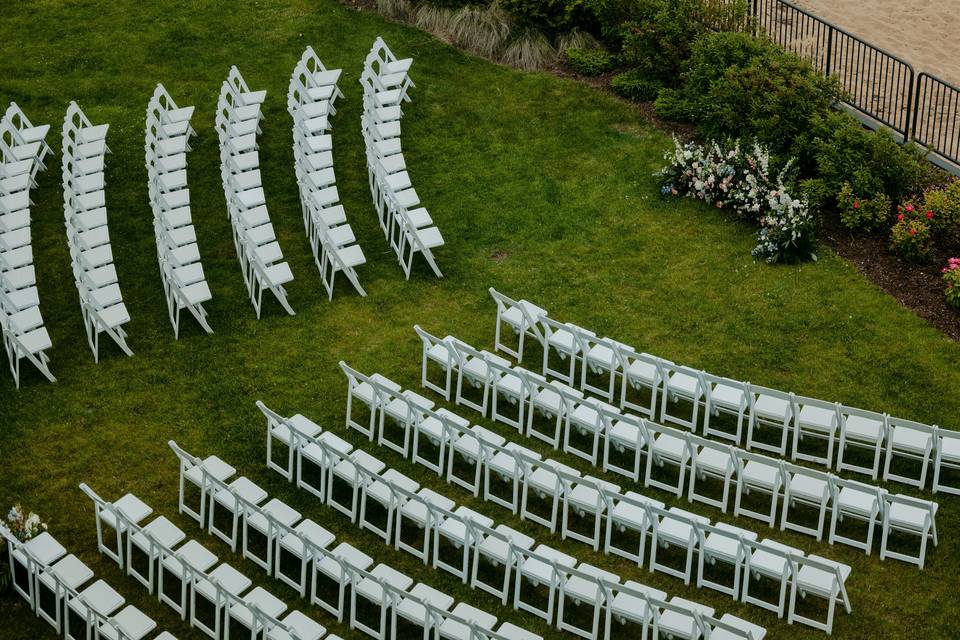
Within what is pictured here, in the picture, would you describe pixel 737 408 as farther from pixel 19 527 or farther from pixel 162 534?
pixel 19 527

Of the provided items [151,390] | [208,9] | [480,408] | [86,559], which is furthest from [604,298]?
[208,9]

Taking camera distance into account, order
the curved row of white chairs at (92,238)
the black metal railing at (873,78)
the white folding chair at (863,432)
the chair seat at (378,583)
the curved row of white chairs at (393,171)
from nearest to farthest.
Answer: the chair seat at (378,583)
the white folding chair at (863,432)
the curved row of white chairs at (92,238)
the curved row of white chairs at (393,171)
the black metal railing at (873,78)

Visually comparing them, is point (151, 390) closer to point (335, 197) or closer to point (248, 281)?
point (248, 281)

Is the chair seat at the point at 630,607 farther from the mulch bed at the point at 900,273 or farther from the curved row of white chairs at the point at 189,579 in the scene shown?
the mulch bed at the point at 900,273

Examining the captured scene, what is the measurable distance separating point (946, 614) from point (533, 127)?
1087cm

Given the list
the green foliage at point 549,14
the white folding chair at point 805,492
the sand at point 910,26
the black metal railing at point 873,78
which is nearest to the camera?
the white folding chair at point 805,492

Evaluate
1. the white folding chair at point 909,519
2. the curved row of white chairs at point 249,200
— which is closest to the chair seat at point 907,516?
Answer: the white folding chair at point 909,519

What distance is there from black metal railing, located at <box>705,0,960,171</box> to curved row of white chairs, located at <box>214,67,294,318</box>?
26.5ft

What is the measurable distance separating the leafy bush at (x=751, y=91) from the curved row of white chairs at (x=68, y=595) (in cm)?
1105

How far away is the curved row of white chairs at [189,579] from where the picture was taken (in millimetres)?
9781

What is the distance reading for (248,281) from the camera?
49.6 feet

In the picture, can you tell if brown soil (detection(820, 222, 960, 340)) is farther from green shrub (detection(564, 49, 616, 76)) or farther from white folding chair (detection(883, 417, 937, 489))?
green shrub (detection(564, 49, 616, 76))

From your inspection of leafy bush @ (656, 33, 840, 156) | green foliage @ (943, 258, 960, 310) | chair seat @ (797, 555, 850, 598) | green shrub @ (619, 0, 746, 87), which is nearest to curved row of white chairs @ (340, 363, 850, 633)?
chair seat @ (797, 555, 850, 598)

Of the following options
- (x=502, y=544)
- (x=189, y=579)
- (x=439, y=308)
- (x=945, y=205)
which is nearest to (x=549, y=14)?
(x=439, y=308)
